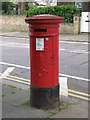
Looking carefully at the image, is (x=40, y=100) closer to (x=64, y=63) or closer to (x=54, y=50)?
(x=54, y=50)

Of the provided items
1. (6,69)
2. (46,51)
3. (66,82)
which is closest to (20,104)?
(46,51)

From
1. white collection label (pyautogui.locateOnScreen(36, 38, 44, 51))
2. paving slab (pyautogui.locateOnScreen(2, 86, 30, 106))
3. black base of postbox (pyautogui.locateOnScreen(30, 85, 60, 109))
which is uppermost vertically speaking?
white collection label (pyautogui.locateOnScreen(36, 38, 44, 51))

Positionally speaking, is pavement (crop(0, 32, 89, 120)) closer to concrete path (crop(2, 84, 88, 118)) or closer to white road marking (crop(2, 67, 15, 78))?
concrete path (crop(2, 84, 88, 118))

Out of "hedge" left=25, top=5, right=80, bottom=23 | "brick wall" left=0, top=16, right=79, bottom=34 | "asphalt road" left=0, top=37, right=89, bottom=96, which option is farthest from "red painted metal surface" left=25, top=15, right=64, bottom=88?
"hedge" left=25, top=5, right=80, bottom=23

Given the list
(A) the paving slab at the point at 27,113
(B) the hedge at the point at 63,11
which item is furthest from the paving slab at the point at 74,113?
(B) the hedge at the point at 63,11

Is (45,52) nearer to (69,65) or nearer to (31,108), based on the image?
(31,108)

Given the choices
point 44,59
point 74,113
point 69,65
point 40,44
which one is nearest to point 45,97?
point 74,113

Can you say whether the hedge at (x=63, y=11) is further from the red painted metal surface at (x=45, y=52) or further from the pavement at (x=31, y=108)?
the red painted metal surface at (x=45, y=52)

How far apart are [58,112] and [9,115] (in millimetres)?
858

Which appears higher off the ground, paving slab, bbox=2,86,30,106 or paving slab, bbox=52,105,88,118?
paving slab, bbox=2,86,30,106

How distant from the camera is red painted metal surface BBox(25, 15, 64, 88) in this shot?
450cm

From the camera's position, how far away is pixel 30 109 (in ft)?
15.5

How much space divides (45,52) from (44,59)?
Result: 5.0 inches

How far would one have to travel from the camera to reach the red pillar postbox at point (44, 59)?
4531 mm
